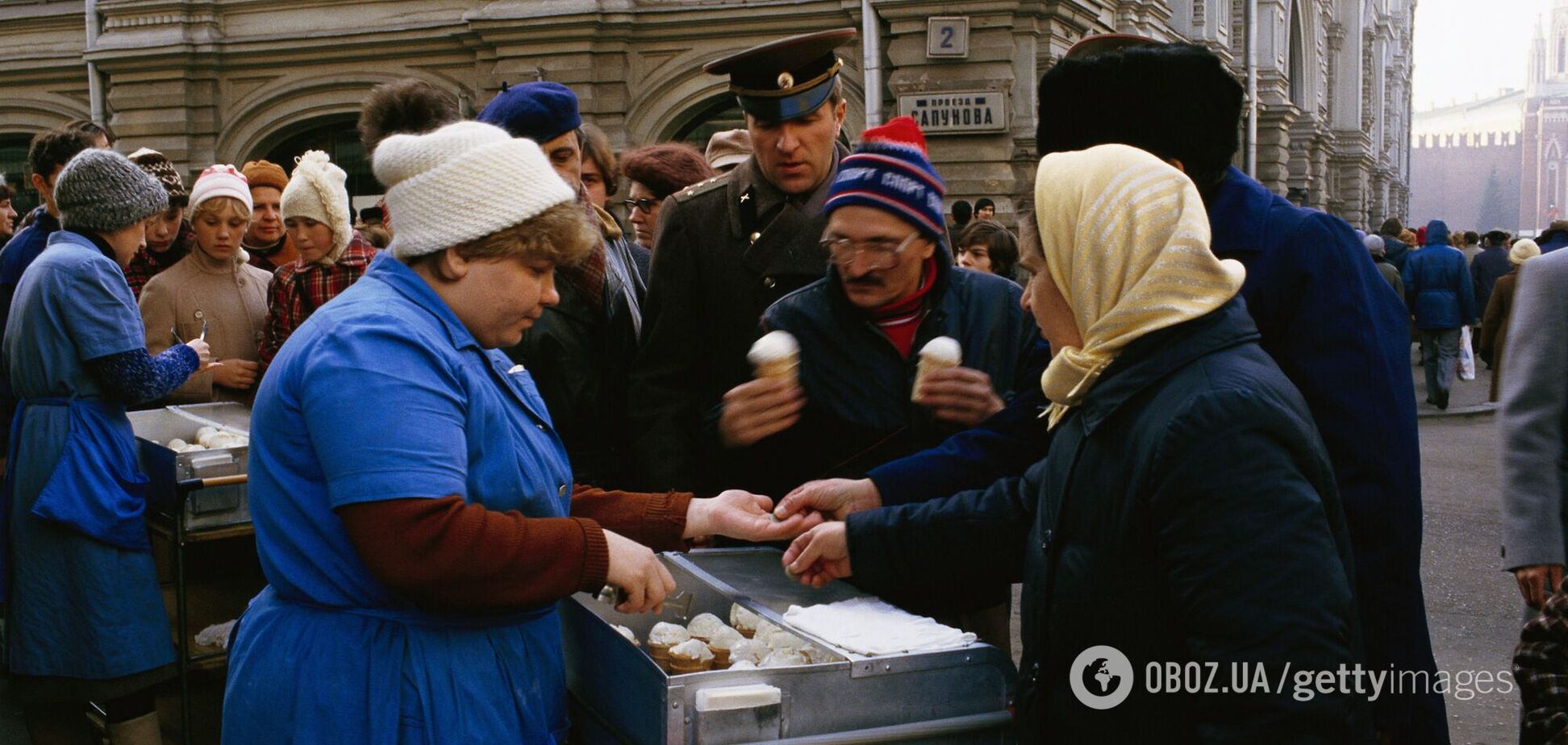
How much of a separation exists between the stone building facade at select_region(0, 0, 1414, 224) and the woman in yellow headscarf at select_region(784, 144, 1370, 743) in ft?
41.6

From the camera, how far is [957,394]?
111 inches

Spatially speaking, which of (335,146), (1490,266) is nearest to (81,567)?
(335,146)

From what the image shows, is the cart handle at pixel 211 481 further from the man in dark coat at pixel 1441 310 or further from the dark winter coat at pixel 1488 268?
the dark winter coat at pixel 1488 268

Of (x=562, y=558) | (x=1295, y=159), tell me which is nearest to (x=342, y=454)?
(x=562, y=558)

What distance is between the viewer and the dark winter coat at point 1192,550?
5.66 feet

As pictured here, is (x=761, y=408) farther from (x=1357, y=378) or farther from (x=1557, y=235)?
(x=1557, y=235)

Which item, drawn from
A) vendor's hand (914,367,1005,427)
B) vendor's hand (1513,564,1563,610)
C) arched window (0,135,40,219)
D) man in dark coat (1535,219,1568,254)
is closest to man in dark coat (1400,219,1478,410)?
man in dark coat (1535,219,1568,254)

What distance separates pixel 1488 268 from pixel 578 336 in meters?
17.0

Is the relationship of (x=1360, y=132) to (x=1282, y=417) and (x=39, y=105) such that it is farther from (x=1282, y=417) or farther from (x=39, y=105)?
(x=1282, y=417)

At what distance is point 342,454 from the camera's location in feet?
6.32

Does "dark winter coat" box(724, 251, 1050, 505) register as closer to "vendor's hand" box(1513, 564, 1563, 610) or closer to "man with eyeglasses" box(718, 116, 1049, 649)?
"man with eyeglasses" box(718, 116, 1049, 649)

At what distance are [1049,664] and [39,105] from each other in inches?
799

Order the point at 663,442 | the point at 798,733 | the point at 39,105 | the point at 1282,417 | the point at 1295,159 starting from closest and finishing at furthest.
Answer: the point at 1282,417 < the point at 798,733 < the point at 663,442 < the point at 39,105 < the point at 1295,159

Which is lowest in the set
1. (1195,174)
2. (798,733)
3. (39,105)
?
(798,733)
